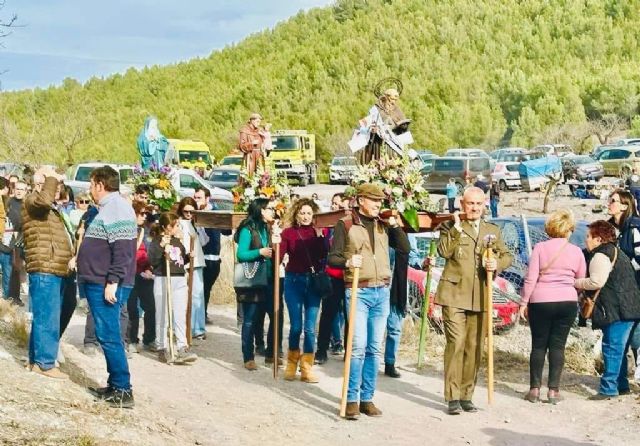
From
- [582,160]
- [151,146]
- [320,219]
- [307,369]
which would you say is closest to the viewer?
[307,369]

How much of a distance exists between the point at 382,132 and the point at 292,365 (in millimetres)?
2689

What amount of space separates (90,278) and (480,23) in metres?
78.7

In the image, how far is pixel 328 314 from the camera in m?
10.4

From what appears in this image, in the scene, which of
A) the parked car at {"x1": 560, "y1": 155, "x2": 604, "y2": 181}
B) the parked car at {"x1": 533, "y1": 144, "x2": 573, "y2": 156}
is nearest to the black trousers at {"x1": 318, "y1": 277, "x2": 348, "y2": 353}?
the parked car at {"x1": 560, "y1": 155, "x2": 604, "y2": 181}

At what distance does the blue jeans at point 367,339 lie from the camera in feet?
26.4

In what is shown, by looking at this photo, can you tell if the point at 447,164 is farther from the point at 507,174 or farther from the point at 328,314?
the point at 328,314

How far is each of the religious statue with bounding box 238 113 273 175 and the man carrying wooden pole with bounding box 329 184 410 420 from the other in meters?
3.84

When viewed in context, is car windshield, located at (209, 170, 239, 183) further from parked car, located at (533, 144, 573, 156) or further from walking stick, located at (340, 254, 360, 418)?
walking stick, located at (340, 254, 360, 418)

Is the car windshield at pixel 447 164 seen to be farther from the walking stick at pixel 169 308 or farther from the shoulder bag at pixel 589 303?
the shoulder bag at pixel 589 303

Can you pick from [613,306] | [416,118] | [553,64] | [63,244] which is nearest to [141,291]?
[63,244]

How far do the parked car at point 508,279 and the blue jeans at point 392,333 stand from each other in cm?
193

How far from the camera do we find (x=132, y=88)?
76.6m

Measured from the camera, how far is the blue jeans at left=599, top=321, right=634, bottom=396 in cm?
902

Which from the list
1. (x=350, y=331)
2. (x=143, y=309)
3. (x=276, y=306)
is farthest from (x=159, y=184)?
(x=350, y=331)
